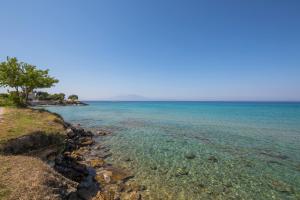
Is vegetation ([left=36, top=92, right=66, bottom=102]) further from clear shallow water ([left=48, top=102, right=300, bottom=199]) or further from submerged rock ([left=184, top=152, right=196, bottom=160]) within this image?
submerged rock ([left=184, top=152, right=196, bottom=160])

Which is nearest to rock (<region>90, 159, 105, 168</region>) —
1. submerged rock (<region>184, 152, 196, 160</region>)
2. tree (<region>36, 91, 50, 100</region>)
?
A: submerged rock (<region>184, 152, 196, 160</region>)

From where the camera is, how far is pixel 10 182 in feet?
21.4

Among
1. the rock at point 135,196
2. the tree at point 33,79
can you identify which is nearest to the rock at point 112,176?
the rock at point 135,196

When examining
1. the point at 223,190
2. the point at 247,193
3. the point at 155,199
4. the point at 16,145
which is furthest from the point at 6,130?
the point at 247,193

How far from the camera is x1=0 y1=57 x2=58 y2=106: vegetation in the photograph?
23.3 meters

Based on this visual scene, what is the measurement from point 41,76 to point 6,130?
17330mm

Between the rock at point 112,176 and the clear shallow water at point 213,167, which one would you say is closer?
the clear shallow water at point 213,167

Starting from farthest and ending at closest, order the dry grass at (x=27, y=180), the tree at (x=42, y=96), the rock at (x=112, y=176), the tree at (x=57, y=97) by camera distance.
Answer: the tree at (x=57, y=97), the tree at (x=42, y=96), the rock at (x=112, y=176), the dry grass at (x=27, y=180)

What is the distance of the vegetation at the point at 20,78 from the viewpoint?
76.3ft

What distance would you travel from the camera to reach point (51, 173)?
7.75 metres

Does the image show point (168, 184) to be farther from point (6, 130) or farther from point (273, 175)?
point (6, 130)

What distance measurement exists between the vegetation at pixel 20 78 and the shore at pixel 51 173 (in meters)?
14.7

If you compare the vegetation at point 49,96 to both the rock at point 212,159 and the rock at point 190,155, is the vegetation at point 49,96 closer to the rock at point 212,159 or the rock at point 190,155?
the rock at point 190,155

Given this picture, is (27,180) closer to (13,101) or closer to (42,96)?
(13,101)
